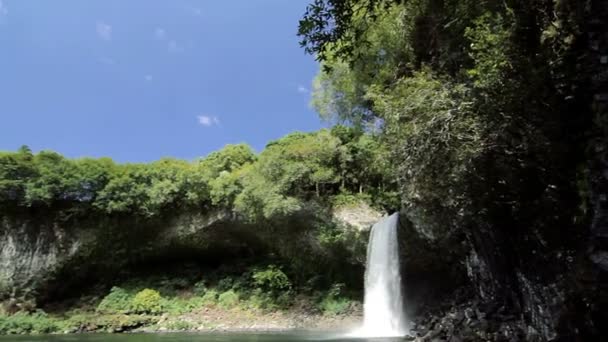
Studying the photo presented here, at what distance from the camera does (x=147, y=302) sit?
19.1 m

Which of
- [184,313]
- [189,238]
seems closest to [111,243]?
[189,238]

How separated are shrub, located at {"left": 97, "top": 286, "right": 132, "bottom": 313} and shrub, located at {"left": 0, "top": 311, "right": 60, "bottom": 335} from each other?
188 centimetres

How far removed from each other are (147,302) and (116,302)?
1.40 meters

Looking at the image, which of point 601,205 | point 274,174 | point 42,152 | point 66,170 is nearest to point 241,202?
point 274,174

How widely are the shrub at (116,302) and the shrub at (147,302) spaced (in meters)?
0.34

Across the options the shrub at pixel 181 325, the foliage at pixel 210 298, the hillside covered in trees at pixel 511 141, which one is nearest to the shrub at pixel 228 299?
the foliage at pixel 210 298

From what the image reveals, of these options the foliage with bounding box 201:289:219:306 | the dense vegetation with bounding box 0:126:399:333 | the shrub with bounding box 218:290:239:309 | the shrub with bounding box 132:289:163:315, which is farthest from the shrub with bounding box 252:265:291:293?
the shrub with bounding box 132:289:163:315

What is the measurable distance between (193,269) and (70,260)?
510 centimetres

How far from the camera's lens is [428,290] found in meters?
16.5

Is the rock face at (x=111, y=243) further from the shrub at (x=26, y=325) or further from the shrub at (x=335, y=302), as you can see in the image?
the shrub at (x=26, y=325)

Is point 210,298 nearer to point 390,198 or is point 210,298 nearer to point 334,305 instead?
point 334,305

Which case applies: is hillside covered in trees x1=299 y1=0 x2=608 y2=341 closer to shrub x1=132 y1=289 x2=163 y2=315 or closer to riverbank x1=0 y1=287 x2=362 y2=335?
riverbank x1=0 y1=287 x2=362 y2=335

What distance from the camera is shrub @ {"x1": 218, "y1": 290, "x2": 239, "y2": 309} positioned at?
19.2m

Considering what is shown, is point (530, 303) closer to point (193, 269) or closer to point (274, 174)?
point (274, 174)
